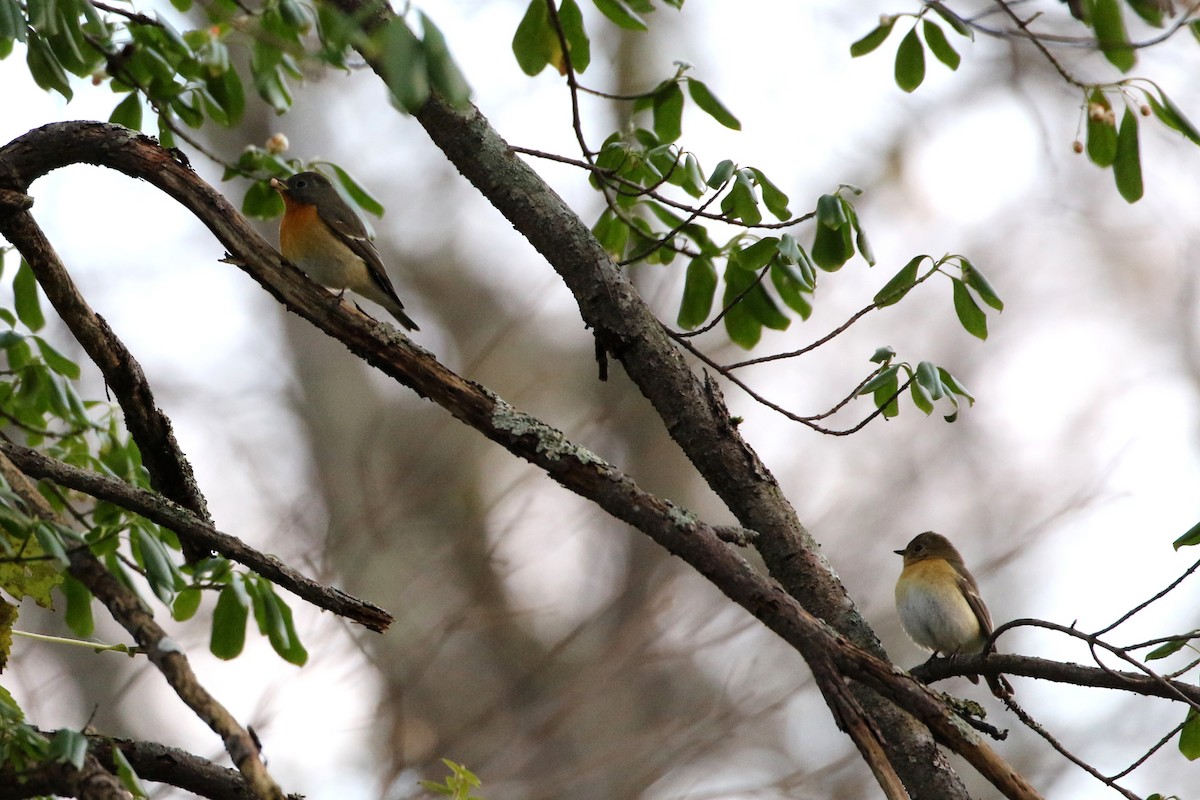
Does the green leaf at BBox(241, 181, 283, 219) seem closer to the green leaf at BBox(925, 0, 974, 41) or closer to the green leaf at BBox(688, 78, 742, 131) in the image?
the green leaf at BBox(688, 78, 742, 131)

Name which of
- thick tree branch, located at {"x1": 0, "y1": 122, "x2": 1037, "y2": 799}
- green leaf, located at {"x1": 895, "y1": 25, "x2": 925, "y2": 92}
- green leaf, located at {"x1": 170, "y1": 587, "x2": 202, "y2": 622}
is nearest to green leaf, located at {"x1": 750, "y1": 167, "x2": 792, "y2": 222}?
green leaf, located at {"x1": 895, "y1": 25, "x2": 925, "y2": 92}

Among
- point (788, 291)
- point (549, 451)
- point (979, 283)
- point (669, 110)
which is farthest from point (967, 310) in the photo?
point (549, 451)

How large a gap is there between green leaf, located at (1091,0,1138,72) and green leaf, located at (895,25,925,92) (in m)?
0.83

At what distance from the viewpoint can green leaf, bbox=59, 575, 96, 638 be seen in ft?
7.30

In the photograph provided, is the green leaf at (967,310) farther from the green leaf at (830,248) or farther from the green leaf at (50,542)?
the green leaf at (50,542)

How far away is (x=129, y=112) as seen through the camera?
10.5ft

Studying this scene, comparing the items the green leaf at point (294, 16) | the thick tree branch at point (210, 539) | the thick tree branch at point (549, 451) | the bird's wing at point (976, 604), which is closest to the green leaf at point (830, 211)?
the thick tree branch at point (549, 451)

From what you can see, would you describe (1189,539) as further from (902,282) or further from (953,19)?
(953,19)

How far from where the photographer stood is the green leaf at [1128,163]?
8.90 feet

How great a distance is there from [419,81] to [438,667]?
5.73 metres

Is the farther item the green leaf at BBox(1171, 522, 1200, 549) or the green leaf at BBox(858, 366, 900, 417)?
the green leaf at BBox(858, 366, 900, 417)

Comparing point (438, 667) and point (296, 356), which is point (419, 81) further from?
point (296, 356)

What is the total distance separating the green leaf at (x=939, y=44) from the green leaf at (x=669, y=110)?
748 mm

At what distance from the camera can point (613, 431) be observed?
268 inches
